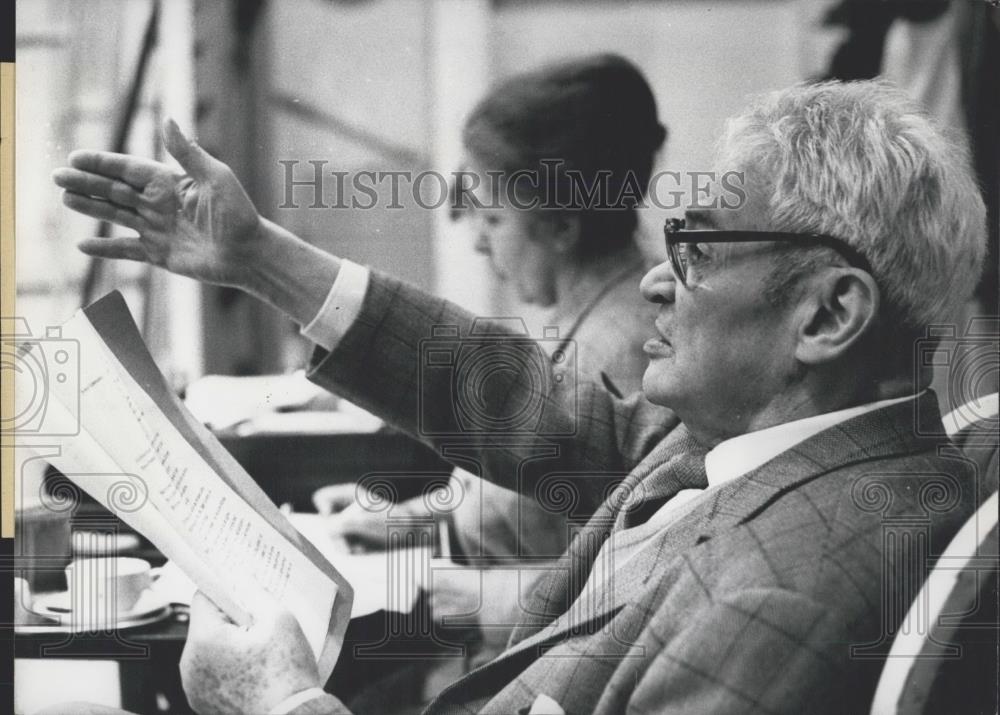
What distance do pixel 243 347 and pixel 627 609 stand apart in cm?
78

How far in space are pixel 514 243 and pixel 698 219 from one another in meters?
0.33

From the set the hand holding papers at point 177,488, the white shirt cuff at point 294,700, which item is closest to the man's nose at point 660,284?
the hand holding papers at point 177,488

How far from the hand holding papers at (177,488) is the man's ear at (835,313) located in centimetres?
86

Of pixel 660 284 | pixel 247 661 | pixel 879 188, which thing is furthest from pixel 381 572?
pixel 879 188

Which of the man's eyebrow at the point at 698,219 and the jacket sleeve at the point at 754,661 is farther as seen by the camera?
the man's eyebrow at the point at 698,219

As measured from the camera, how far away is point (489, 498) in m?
1.91

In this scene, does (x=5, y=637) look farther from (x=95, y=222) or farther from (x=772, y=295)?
(x=772, y=295)

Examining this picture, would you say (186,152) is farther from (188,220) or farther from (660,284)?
(660,284)

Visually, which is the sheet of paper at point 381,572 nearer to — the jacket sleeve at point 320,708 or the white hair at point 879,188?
the jacket sleeve at point 320,708

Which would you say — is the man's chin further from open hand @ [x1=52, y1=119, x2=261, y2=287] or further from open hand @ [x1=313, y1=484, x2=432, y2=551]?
open hand @ [x1=52, y1=119, x2=261, y2=287]

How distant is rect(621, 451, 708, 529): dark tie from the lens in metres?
1.82

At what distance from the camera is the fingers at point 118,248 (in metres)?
1.85

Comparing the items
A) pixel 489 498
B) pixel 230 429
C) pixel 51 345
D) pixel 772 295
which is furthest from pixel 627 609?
pixel 51 345

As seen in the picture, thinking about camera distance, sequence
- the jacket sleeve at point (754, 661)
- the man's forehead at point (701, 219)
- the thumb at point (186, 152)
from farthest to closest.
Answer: the thumb at point (186, 152) < the man's forehead at point (701, 219) < the jacket sleeve at point (754, 661)
